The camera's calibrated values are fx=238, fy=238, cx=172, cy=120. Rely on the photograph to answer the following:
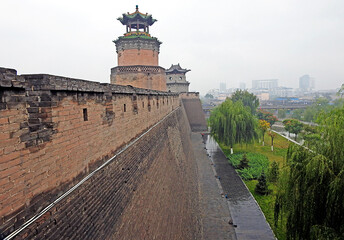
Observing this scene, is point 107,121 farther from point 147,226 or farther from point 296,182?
point 296,182

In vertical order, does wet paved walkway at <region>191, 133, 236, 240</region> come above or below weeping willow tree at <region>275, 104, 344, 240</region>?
below

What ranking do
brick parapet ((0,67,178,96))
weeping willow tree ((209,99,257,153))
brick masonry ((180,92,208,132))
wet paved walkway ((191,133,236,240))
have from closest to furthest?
brick parapet ((0,67,178,96)) → wet paved walkway ((191,133,236,240)) → weeping willow tree ((209,99,257,153)) → brick masonry ((180,92,208,132))

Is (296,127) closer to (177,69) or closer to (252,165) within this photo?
(252,165)

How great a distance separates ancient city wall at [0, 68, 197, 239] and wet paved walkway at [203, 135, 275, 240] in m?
4.91

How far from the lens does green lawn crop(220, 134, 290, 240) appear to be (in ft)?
29.3

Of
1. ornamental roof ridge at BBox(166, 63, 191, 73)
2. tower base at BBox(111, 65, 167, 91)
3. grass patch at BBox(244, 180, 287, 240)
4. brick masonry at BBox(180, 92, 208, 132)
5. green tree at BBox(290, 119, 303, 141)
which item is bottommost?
grass patch at BBox(244, 180, 287, 240)

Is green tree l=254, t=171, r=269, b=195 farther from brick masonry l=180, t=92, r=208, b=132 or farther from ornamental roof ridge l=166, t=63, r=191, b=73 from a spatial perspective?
ornamental roof ridge l=166, t=63, r=191, b=73

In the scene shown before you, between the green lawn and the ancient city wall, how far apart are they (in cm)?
449

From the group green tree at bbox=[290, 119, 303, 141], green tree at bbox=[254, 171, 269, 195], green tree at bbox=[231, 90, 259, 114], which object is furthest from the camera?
green tree at bbox=[231, 90, 259, 114]

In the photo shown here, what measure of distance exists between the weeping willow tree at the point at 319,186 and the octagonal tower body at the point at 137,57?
1264 centimetres

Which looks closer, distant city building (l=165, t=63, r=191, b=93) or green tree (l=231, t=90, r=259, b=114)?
distant city building (l=165, t=63, r=191, b=93)

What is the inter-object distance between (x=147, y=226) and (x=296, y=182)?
3790 mm

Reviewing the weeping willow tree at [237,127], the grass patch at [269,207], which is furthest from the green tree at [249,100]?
the grass patch at [269,207]

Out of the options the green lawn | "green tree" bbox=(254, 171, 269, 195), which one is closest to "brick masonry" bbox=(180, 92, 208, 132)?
the green lawn
